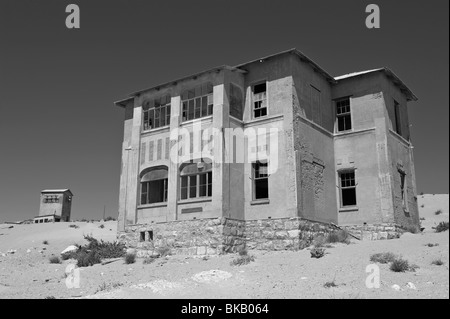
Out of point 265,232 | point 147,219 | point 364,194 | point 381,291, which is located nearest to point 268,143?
Result: point 265,232

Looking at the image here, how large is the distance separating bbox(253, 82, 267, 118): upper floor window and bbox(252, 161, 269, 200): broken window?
279 centimetres

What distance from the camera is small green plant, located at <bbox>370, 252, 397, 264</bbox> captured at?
52.9 feet

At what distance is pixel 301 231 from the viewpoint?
21.3 metres

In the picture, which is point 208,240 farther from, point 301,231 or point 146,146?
point 146,146

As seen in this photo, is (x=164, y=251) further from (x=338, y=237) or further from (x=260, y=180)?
(x=338, y=237)

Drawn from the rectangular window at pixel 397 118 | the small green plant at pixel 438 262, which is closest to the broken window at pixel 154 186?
the small green plant at pixel 438 262

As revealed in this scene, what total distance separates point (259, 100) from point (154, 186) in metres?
7.50

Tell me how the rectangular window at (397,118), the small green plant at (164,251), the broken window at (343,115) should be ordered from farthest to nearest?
the rectangular window at (397,118)
the broken window at (343,115)
the small green plant at (164,251)

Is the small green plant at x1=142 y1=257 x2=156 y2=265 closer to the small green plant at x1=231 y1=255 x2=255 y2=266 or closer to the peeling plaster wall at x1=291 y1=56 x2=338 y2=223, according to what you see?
the small green plant at x1=231 y1=255 x2=255 y2=266

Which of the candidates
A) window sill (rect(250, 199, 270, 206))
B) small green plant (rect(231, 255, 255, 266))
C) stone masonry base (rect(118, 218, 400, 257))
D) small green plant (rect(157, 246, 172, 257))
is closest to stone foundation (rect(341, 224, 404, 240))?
stone masonry base (rect(118, 218, 400, 257))

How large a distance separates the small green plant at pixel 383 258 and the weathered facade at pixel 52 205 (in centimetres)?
3524

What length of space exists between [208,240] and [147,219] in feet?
15.4

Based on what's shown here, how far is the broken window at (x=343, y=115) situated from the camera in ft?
85.6

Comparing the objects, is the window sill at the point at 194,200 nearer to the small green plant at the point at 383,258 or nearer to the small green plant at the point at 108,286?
the small green plant at the point at 108,286
